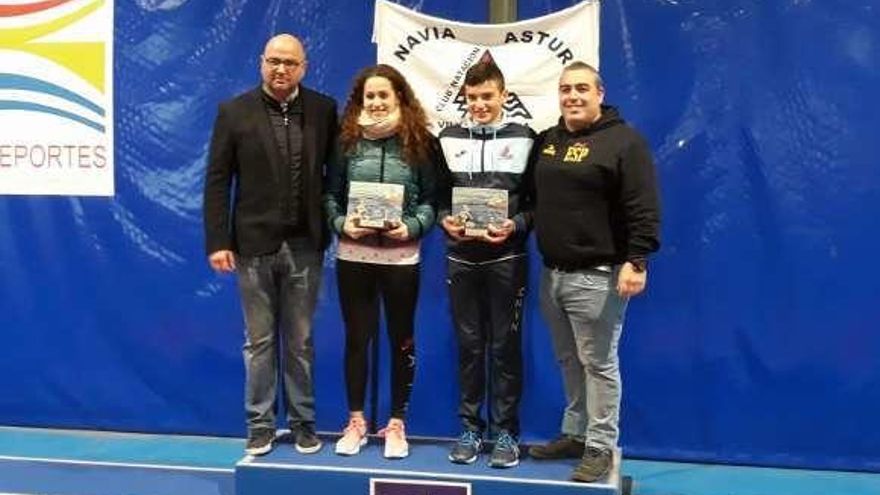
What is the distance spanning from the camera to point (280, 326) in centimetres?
334

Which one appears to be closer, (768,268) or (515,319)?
(515,319)

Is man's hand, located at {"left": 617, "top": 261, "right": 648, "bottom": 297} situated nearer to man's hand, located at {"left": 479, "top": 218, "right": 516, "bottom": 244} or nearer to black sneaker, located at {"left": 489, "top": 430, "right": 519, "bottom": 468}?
man's hand, located at {"left": 479, "top": 218, "right": 516, "bottom": 244}

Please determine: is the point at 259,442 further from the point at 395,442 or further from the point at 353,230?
the point at 353,230

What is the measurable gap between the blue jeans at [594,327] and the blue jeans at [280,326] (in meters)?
0.83

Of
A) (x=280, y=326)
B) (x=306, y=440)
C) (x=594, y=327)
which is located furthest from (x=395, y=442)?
(x=594, y=327)

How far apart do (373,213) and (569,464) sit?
1.08 m

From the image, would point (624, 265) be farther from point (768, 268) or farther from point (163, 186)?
point (163, 186)

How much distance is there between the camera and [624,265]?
295cm

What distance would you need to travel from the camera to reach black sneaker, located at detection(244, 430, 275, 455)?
3260mm

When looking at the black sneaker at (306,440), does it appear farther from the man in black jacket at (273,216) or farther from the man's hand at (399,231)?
the man's hand at (399,231)

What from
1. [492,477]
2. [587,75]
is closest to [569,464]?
[492,477]

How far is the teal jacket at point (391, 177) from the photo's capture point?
317cm

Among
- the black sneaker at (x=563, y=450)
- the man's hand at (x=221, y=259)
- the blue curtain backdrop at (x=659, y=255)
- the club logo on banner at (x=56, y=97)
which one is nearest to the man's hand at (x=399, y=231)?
the man's hand at (x=221, y=259)

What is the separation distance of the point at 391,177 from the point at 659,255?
1.40 metres
